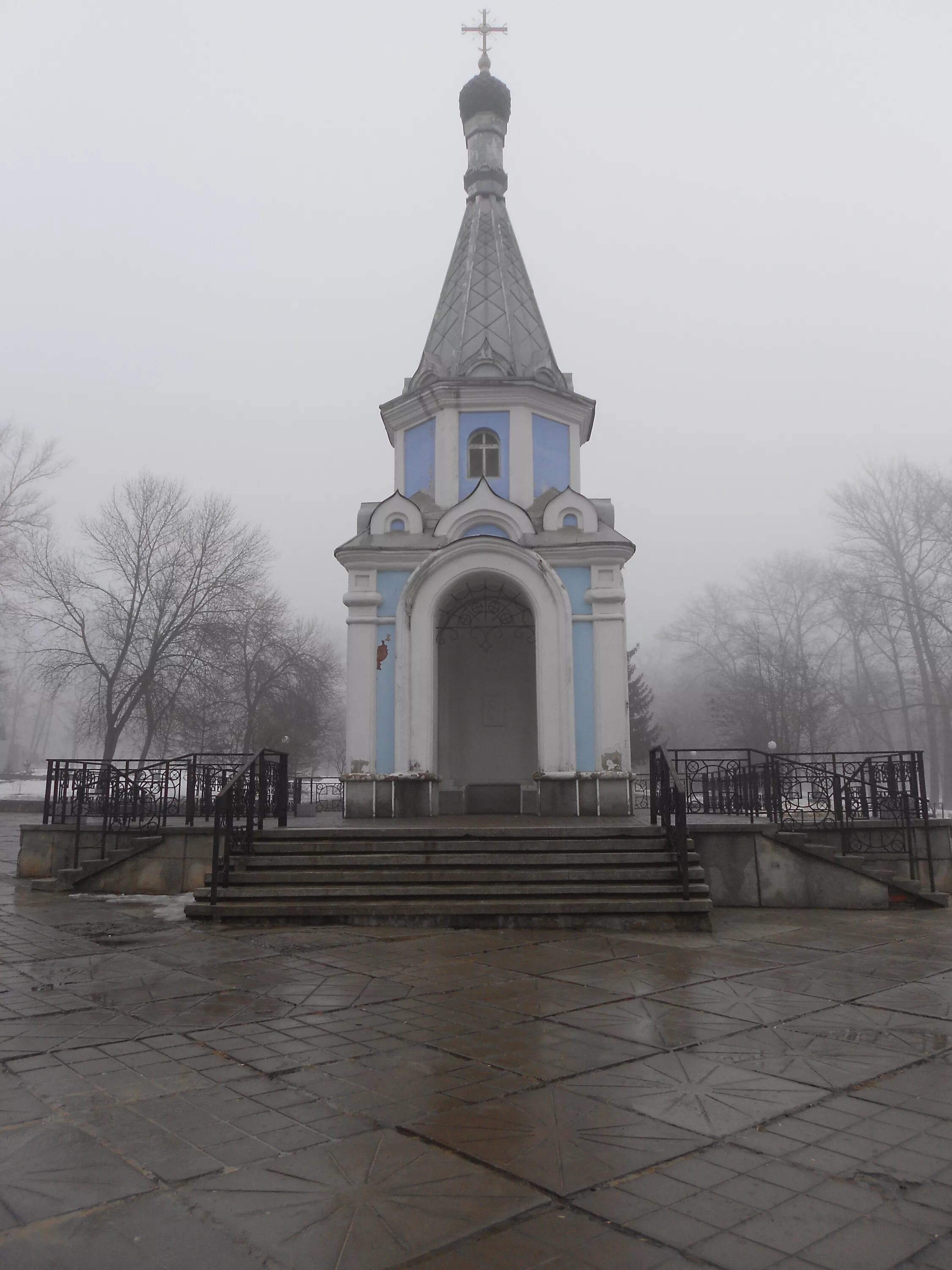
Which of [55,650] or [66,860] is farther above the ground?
[55,650]

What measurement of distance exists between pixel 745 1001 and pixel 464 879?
388 centimetres

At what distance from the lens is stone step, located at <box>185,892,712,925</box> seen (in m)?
8.48

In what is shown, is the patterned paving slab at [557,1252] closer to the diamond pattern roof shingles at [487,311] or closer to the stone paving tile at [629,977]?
the stone paving tile at [629,977]

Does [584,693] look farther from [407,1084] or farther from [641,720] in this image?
[641,720]

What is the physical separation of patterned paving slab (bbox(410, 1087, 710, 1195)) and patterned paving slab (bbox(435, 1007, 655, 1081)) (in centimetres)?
40

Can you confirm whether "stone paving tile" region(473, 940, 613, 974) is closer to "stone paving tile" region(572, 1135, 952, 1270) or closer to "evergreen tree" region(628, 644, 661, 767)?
"stone paving tile" region(572, 1135, 952, 1270)

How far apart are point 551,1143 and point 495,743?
12002 millimetres

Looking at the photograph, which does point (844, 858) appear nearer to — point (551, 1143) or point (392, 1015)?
point (392, 1015)

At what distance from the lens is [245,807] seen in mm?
10289

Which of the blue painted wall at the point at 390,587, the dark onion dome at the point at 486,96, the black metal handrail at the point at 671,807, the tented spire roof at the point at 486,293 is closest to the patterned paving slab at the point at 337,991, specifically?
the black metal handrail at the point at 671,807

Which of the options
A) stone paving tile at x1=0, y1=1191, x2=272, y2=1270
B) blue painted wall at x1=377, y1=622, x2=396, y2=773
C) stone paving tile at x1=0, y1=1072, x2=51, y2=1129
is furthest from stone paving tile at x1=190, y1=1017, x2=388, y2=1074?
blue painted wall at x1=377, y1=622, x2=396, y2=773

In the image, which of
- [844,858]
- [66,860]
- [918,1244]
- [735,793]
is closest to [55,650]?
[66,860]

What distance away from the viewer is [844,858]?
10.3 m

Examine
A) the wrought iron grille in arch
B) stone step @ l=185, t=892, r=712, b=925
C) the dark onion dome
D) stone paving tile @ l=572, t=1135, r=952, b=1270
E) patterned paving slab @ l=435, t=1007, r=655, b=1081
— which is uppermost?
the dark onion dome
